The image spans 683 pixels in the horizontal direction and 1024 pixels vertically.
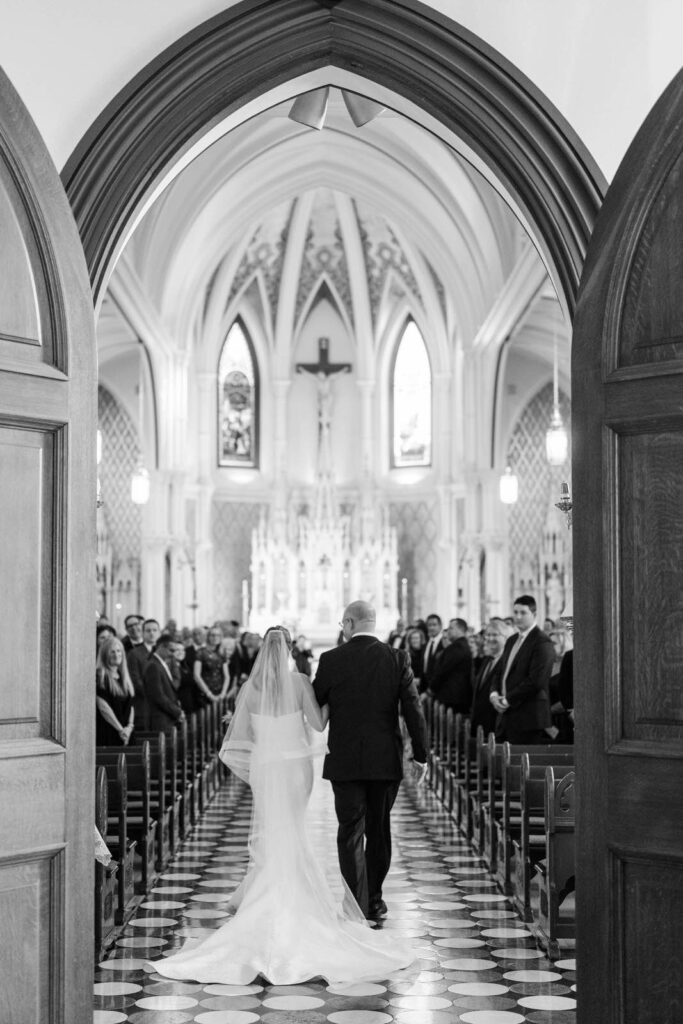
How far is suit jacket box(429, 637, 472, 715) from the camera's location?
42.7 ft

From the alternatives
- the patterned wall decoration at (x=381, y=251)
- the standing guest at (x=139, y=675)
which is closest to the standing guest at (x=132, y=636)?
the standing guest at (x=139, y=675)

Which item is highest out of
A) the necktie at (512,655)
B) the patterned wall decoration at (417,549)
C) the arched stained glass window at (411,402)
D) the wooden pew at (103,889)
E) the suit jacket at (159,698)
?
the arched stained glass window at (411,402)

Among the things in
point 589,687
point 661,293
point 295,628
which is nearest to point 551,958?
point 589,687

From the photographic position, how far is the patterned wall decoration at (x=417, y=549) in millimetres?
30969

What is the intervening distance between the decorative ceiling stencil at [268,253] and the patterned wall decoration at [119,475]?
3.79 meters

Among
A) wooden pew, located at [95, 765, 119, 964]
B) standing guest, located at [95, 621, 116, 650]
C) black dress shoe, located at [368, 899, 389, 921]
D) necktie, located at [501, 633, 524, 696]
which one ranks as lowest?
black dress shoe, located at [368, 899, 389, 921]

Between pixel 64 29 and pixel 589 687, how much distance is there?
3431mm

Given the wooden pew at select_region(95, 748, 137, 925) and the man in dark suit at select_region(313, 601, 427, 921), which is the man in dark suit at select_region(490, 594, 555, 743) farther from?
the wooden pew at select_region(95, 748, 137, 925)

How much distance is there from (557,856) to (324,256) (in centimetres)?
2588

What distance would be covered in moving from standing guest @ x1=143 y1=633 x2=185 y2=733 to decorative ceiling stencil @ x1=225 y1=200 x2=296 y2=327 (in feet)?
63.5

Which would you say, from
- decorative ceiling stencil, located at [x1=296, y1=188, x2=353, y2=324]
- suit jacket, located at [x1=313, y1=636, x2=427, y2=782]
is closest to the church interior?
suit jacket, located at [x1=313, y1=636, x2=427, y2=782]

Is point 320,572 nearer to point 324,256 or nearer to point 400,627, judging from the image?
point 324,256

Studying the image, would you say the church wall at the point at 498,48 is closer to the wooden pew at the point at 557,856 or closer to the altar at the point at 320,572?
the wooden pew at the point at 557,856

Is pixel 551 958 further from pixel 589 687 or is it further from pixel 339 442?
pixel 339 442
